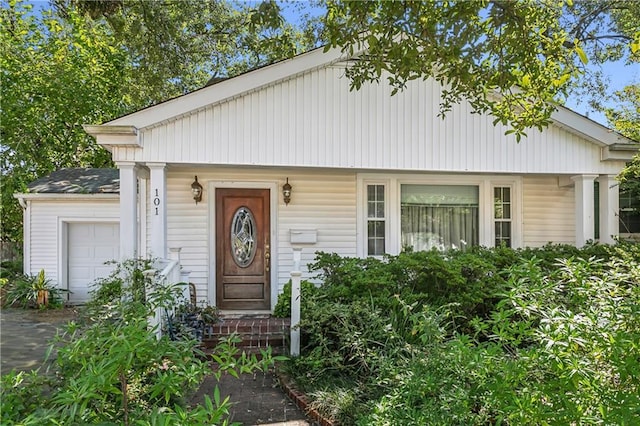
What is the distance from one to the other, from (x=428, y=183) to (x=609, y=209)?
316cm

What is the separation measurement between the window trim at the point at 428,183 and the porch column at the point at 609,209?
1.32 metres

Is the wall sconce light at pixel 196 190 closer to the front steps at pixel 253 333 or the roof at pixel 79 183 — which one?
the front steps at pixel 253 333

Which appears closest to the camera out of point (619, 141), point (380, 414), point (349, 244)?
point (380, 414)

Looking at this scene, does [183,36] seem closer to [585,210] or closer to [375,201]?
[375,201]

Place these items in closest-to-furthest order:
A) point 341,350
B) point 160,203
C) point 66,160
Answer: point 341,350, point 160,203, point 66,160

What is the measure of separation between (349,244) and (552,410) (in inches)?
216

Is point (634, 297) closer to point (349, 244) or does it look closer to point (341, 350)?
point (341, 350)

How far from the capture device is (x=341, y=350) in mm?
4785

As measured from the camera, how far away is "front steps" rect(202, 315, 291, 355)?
18.9 ft

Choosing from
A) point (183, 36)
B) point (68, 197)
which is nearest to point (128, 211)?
point (68, 197)

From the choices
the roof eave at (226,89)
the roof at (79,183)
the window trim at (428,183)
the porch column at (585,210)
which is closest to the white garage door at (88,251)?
the roof at (79,183)

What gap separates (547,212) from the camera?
315 inches

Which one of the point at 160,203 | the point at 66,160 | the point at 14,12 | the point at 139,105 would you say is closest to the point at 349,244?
the point at 160,203

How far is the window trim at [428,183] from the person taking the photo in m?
7.55
